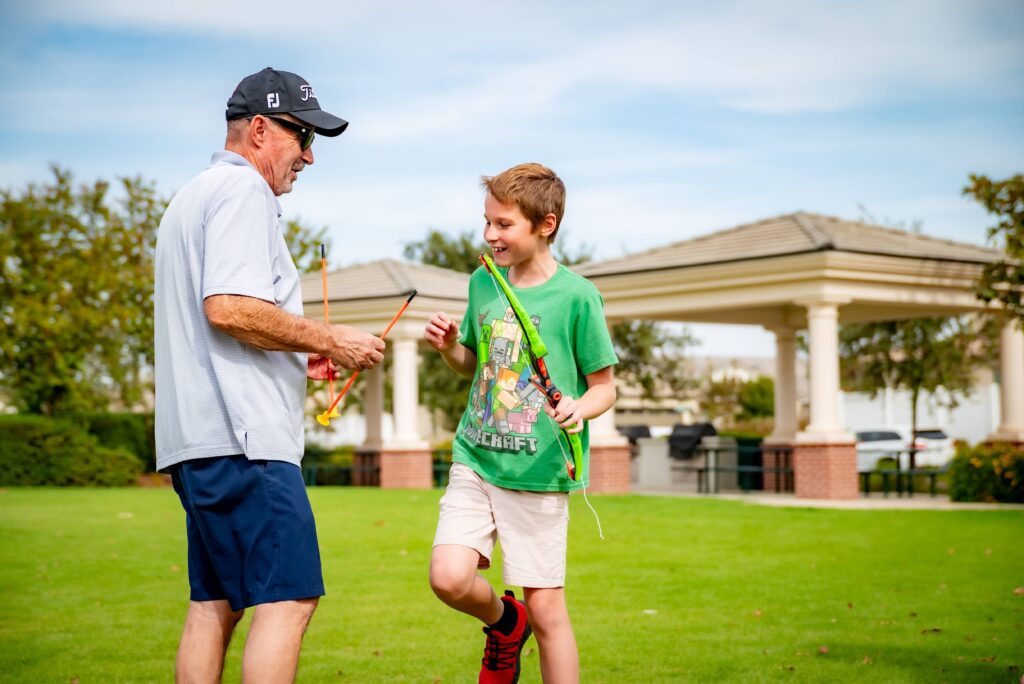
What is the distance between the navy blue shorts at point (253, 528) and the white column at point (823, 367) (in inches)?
694

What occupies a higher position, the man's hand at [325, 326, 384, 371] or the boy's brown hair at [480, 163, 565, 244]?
the boy's brown hair at [480, 163, 565, 244]

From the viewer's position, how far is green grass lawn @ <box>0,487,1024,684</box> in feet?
21.0

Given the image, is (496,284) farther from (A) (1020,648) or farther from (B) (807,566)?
(B) (807,566)

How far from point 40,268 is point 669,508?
19.7 m

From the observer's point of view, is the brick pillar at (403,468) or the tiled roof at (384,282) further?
the tiled roof at (384,282)

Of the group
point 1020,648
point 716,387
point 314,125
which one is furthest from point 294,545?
point 716,387

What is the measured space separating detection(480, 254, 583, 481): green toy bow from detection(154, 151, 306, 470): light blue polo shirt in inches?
34.7

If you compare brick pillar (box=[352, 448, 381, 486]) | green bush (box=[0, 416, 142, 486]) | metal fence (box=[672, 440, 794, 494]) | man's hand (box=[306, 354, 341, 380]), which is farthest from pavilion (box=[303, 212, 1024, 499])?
man's hand (box=[306, 354, 341, 380])

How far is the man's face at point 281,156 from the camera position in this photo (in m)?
4.12

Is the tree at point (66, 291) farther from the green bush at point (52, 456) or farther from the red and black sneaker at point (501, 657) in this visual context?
the red and black sneaker at point (501, 657)

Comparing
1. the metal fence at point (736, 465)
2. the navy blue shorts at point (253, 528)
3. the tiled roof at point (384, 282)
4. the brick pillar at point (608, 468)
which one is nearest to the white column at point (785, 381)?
the metal fence at point (736, 465)

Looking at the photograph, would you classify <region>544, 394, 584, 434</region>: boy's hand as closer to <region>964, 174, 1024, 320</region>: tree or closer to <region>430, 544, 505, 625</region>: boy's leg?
<region>430, 544, 505, 625</region>: boy's leg

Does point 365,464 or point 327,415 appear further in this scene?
point 365,464

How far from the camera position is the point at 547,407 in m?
4.35
